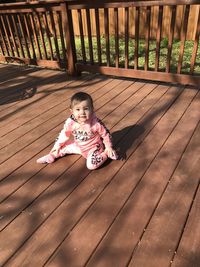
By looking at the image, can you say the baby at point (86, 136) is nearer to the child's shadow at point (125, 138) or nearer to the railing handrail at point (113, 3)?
the child's shadow at point (125, 138)

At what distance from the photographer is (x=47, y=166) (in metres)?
2.65

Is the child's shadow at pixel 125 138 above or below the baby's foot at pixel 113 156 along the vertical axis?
below

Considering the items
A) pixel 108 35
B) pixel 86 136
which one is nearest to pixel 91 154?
pixel 86 136

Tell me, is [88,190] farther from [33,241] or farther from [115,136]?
[115,136]

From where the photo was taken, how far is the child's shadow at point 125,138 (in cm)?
276

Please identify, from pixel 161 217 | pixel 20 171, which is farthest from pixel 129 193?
pixel 20 171

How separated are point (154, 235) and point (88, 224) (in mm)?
496

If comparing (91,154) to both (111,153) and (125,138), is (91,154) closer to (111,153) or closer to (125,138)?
(111,153)

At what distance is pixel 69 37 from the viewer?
15.3ft

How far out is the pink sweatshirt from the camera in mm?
2479

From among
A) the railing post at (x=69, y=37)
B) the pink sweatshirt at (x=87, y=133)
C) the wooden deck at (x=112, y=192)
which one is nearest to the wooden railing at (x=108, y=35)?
the railing post at (x=69, y=37)

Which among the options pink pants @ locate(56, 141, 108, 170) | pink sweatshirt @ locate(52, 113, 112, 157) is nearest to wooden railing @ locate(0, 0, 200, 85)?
pink sweatshirt @ locate(52, 113, 112, 157)

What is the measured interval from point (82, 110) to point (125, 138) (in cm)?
84

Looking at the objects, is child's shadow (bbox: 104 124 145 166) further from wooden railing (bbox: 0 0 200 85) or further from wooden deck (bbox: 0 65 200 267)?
wooden railing (bbox: 0 0 200 85)
